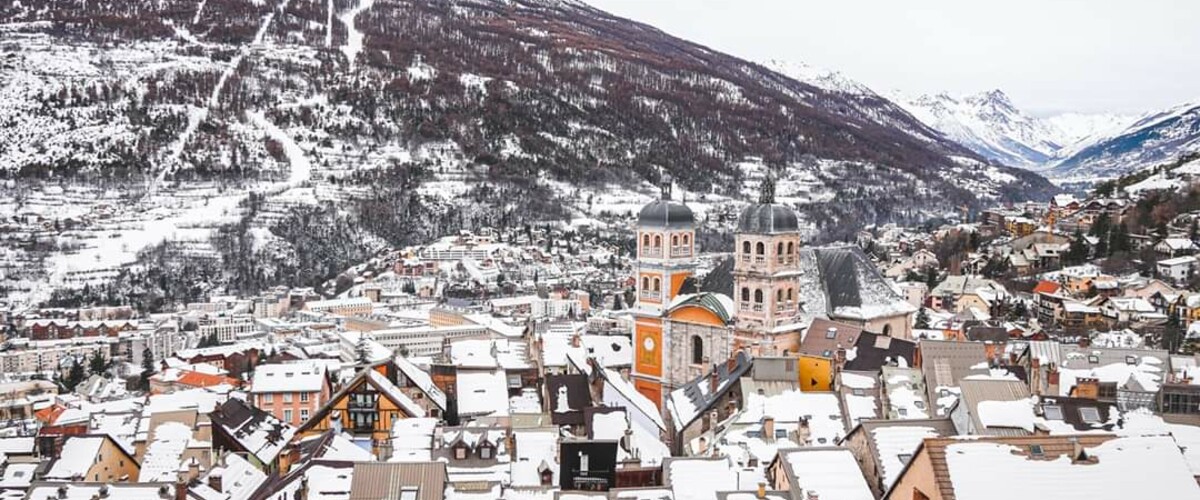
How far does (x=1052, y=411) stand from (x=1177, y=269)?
7727 cm

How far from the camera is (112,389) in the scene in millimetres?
92625

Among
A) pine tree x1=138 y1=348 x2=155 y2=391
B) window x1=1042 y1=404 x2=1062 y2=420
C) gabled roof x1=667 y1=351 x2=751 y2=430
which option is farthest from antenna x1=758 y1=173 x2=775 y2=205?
pine tree x1=138 y1=348 x2=155 y2=391

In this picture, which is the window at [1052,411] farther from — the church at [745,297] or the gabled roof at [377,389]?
the gabled roof at [377,389]

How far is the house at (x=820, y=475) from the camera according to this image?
3056 centimetres

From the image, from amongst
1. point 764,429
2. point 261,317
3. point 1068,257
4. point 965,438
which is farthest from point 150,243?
point 965,438

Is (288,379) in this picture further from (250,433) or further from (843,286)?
(843,286)

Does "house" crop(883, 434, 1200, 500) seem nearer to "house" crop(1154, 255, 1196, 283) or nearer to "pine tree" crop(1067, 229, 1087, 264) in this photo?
"house" crop(1154, 255, 1196, 283)

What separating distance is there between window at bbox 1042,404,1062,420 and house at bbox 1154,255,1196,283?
246 feet

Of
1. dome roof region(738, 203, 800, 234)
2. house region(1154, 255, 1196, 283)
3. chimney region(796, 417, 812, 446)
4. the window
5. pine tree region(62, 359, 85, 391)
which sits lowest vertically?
pine tree region(62, 359, 85, 391)

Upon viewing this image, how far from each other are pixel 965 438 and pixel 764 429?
78.2 ft

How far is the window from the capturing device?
3402 cm

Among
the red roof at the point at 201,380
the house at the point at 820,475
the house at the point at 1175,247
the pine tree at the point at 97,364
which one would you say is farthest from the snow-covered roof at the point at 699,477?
the pine tree at the point at 97,364

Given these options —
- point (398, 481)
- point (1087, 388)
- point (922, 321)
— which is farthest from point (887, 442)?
point (922, 321)

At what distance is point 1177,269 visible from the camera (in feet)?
334
